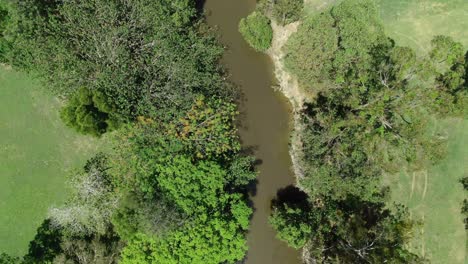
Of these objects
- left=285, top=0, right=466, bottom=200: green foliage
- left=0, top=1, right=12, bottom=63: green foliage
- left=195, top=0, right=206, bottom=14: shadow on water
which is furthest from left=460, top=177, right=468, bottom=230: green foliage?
left=0, top=1, right=12, bottom=63: green foliage

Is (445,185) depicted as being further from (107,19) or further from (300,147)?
(107,19)

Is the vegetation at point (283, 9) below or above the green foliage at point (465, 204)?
above

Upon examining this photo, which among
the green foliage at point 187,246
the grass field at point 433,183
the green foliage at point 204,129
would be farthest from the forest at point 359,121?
the green foliage at point 204,129

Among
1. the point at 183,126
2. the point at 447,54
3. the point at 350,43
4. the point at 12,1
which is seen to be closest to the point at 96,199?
the point at 183,126

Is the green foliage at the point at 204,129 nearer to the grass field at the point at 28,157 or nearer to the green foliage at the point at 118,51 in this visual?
the green foliage at the point at 118,51

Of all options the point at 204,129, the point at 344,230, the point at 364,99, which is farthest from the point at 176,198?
the point at 364,99
